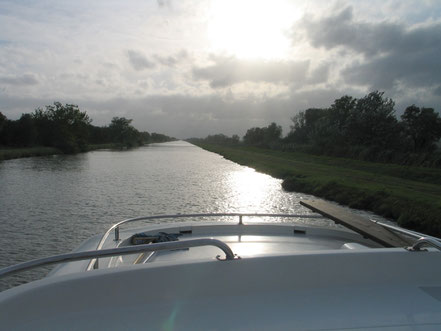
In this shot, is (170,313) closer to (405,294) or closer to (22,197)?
(405,294)

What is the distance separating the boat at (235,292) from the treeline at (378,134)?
78.5 ft

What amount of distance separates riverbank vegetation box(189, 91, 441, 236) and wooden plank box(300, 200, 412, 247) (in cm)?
744

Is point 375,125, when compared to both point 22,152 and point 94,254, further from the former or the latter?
point 22,152

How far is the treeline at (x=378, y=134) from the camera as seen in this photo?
27702 mm

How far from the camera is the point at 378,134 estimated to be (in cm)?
3356

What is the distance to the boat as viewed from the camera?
183 cm

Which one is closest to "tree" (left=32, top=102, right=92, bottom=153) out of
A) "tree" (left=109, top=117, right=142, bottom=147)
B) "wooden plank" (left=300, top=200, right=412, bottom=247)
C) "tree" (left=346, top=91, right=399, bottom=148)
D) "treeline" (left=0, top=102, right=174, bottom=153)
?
"treeline" (left=0, top=102, right=174, bottom=153)

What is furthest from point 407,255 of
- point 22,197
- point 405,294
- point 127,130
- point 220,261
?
point 127,130

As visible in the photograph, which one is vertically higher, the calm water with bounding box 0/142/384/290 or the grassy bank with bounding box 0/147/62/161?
the grassy bank with bounding box 0/147/62/161

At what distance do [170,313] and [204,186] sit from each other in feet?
59.9

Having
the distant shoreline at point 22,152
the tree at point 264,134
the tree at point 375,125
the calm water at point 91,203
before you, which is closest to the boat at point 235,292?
the calm water at point 91,203

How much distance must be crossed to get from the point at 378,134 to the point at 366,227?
33051 mm

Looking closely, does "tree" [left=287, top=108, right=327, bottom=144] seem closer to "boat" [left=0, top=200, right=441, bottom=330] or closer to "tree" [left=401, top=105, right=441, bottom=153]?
"tree" [left=401, top=105, right=441, bottom=153]

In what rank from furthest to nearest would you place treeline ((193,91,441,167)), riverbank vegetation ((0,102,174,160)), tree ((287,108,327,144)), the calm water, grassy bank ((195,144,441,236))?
tree ((287,108,327,144)) < riverbank vegetation ((0,102,174,160)) < treeline ((193,91,441,167)) < grassy bank ((195,144,441,236)) < the calm water
